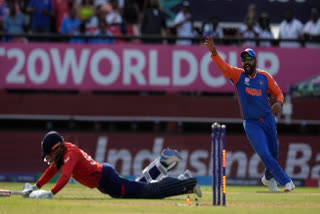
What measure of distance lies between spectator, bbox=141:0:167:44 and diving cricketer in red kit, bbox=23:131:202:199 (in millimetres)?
10350

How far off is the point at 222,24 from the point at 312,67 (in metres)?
2.88

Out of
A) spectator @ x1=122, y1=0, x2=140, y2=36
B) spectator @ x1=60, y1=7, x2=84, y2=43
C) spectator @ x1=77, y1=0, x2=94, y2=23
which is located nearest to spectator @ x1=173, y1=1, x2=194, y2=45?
spectator @ x1=122, y1=0, x2=140, y2=36

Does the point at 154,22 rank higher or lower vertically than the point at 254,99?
higher

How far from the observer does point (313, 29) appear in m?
22.8

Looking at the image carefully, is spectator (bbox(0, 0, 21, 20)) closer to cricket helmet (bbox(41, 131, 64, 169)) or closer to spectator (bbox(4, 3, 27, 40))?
spectator (bbox(4, 3, 27, 40))

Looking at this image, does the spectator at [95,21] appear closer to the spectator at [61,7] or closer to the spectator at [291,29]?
the spectator at [61,7]

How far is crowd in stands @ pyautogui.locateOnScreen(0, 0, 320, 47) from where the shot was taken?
72.3 feet

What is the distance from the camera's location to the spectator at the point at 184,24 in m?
22.2

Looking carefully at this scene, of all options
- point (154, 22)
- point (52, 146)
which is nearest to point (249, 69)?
point (52, 146)

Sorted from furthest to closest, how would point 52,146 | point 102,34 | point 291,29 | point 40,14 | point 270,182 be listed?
point 291,29
point 102,34
point 40,14
point 270,182
point 52,146

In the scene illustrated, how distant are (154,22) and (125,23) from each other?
950mm

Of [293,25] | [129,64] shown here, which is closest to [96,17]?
[129,64]

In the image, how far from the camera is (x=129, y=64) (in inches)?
906

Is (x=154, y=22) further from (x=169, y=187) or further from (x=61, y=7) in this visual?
(x=169, y=187)
